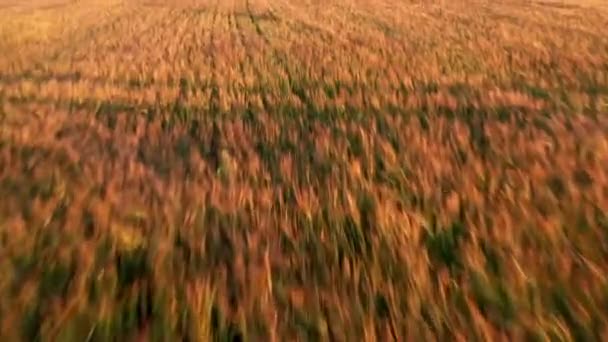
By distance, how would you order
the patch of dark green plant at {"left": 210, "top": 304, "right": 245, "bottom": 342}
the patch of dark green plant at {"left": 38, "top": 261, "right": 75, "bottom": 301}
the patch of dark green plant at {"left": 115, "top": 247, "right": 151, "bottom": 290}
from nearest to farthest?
the patch of dark green plant at {"left": 210, "top": 304, "right": 245, "bottom": 342}
the patch of dark green plant at {"left": 38, "top": 261, "right": 75, "bottom": 301}
the patch of dark green plant at {"left": 115, "top": 247, "right": 151, "bottom": 290}

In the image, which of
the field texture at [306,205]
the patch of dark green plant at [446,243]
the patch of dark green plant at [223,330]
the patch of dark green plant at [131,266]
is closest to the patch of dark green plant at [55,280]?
the field texture at [306,205]

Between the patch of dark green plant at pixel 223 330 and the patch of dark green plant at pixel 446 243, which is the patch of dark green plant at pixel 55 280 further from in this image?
the patch of dark green plant at pixel 446 243

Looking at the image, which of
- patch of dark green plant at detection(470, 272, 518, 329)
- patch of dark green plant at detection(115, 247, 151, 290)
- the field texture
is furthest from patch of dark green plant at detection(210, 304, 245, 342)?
patch of dark green plant at detection(470, 272, 518, 329)

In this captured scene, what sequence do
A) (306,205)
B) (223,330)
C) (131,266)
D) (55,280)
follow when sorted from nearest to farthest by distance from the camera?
(223,330) < (55,280) < (131,266) < (306,205)

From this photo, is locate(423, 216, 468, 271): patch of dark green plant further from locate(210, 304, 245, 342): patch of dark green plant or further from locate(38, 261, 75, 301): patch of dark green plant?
locate(38, 261, 75, 301): patch of dark green plant

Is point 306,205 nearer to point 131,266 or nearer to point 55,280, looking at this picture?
point 131,266

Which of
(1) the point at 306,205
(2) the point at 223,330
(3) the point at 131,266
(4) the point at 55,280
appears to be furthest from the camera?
(1) the point at 306,205

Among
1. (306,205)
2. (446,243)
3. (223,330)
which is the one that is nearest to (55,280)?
(223,330)

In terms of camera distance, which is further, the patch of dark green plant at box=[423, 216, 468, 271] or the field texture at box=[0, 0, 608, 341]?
the patch of dark green plant at box=[423, 216, 468, 271]
